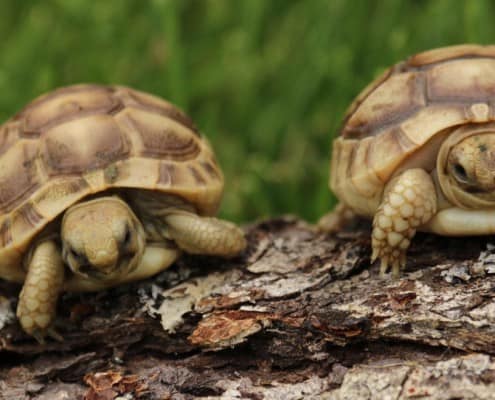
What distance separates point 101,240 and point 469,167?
1.51 m

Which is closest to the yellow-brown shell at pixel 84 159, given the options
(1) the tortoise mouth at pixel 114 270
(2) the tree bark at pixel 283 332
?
(1) the tortoise mouth at pixel 114 270

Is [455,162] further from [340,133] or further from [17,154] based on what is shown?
[17,154]

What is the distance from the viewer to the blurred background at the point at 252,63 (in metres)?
5.48

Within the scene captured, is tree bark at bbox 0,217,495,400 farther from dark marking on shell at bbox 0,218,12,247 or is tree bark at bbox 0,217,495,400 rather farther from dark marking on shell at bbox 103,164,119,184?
dark marking on shell at bbox 103,164,119,184

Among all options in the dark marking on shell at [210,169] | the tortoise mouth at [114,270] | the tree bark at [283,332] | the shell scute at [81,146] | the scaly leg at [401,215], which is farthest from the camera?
the dark marking on shell at [210,169]

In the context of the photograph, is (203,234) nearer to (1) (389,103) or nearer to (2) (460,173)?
(1) (389,103)

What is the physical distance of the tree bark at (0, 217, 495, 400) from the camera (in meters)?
2.79

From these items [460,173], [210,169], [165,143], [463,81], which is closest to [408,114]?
[463,81]

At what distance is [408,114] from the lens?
3.30 metres

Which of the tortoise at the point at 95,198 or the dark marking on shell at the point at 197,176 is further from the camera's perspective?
the dark marking on shell at the point at 197,176

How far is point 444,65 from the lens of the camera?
132 inches

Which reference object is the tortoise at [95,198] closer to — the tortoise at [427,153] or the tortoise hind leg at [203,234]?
the tortoise hind leg at [203,234]

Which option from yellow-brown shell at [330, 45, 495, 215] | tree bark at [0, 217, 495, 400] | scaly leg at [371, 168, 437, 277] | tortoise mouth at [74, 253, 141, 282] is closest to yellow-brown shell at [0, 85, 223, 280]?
tortoise mouth at [74, 253, 141, 282]

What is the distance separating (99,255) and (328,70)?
3054mm
